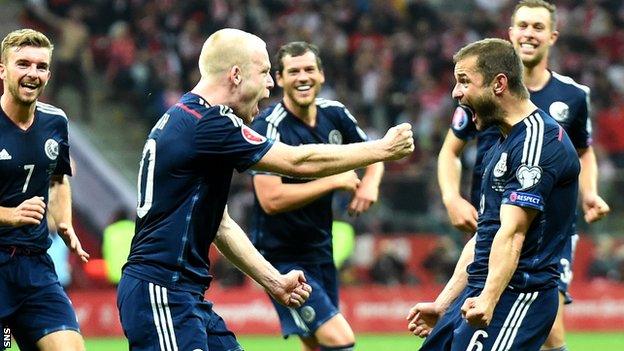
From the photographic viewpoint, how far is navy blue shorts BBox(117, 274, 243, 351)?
6160 millimetres

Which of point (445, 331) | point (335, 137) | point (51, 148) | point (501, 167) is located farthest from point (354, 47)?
point (501, 167)

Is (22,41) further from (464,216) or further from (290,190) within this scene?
(464,216)

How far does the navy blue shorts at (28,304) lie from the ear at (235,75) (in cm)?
219

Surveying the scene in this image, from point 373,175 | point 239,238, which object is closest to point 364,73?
point 373,175

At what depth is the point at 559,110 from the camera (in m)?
8.73

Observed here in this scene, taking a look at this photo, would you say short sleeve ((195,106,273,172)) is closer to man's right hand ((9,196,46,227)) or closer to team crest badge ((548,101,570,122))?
man's right hand ((9,196,46,227))

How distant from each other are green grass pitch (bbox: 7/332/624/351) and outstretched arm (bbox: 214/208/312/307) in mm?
8032

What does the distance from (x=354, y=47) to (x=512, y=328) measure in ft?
51.2

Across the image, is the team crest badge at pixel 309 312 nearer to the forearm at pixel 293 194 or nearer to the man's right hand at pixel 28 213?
the forearm at pixel 293 194

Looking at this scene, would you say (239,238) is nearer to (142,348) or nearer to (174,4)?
(142,348)

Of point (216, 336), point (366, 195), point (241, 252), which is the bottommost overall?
point (216, 336)

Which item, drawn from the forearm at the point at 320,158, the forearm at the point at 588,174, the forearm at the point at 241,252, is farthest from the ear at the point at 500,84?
the forearm at the point at 588,174

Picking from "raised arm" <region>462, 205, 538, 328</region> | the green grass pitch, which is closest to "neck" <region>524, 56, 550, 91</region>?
"raised arm" <region>462, 205, 538, 328</region>

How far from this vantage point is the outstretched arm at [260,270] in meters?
6.70
